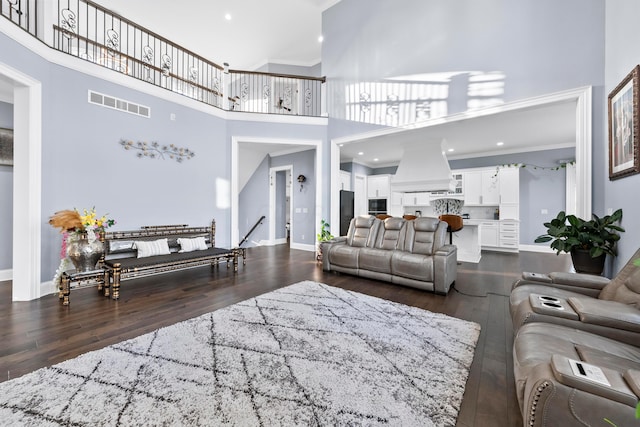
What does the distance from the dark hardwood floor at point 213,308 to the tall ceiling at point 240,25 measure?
20.2 feet

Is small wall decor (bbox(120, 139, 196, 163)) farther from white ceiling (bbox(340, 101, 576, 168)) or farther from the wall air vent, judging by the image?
white ceiling (bbox(340, 101, 576, 168))

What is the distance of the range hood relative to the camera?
581 centimetres

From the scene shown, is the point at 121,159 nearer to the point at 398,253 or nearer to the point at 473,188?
the point at 398,253

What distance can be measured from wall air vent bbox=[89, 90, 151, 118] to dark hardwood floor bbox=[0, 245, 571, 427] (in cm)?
264

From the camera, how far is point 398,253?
3.91 meters

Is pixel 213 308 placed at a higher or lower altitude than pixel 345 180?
lower

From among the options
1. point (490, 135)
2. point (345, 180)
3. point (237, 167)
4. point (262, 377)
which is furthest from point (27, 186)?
point (490, 135)

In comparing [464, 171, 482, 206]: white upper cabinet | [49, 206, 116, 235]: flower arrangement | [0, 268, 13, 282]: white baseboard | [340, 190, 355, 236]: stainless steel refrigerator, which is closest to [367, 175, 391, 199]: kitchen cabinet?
[340, 190, 355, 236]: stainless steel refrigerator

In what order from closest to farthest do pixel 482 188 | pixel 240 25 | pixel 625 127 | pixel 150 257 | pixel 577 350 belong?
pixel 577 350 < pixel 625 127 < pixel 150 257 < pixel 240 25 < pixel 482 188

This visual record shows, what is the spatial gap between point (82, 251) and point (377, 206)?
7.64 meters

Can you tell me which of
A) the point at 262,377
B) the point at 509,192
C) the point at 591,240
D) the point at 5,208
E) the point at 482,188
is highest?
the point at 482,188

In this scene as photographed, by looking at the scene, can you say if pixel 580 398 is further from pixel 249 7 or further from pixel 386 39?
pixel 249 7

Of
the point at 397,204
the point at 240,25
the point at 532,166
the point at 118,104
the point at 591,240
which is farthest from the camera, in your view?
the point at 397,204

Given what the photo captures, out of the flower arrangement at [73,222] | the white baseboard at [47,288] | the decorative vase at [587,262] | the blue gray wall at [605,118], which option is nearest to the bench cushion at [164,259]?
the flower arrangement at [73,222]
